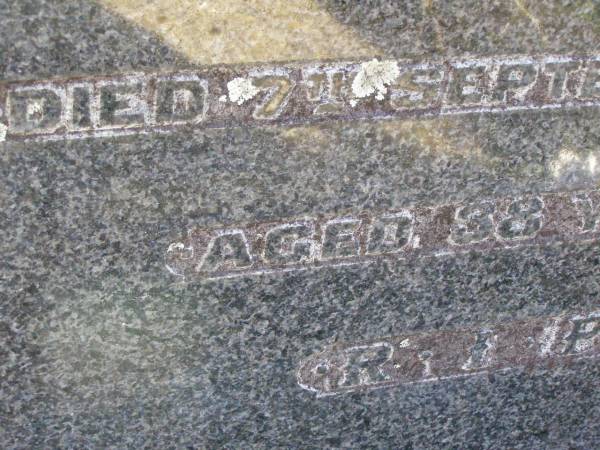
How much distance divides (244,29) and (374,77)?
0.25m

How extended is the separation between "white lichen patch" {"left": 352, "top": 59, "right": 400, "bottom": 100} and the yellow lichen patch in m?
0.03

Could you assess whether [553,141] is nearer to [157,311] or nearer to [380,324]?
[380,324]

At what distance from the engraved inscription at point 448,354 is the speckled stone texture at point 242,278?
3cm

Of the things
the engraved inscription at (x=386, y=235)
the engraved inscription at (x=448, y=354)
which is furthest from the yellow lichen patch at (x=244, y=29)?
the engraved inscription at (x=448, y=354)

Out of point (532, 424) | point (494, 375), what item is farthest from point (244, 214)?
point (532, 424)

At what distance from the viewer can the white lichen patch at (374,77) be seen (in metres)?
1.16

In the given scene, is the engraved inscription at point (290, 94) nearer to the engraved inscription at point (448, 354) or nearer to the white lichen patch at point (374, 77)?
the white lichen patch at point (374, 77)

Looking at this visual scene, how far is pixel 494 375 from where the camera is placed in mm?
1646

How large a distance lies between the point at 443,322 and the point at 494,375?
0.84ft

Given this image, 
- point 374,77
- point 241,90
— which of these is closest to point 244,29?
point 241,90

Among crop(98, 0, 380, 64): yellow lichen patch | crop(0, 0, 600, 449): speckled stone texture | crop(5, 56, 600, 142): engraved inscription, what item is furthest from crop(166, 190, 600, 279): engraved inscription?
crop(98, 0, 380, 64): yellow lichen patch

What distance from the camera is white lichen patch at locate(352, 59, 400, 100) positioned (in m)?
1.16

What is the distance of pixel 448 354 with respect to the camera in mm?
1575

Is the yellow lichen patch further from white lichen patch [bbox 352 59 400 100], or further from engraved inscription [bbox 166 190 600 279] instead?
engraved inscription [bbox 166 190 600 279]
